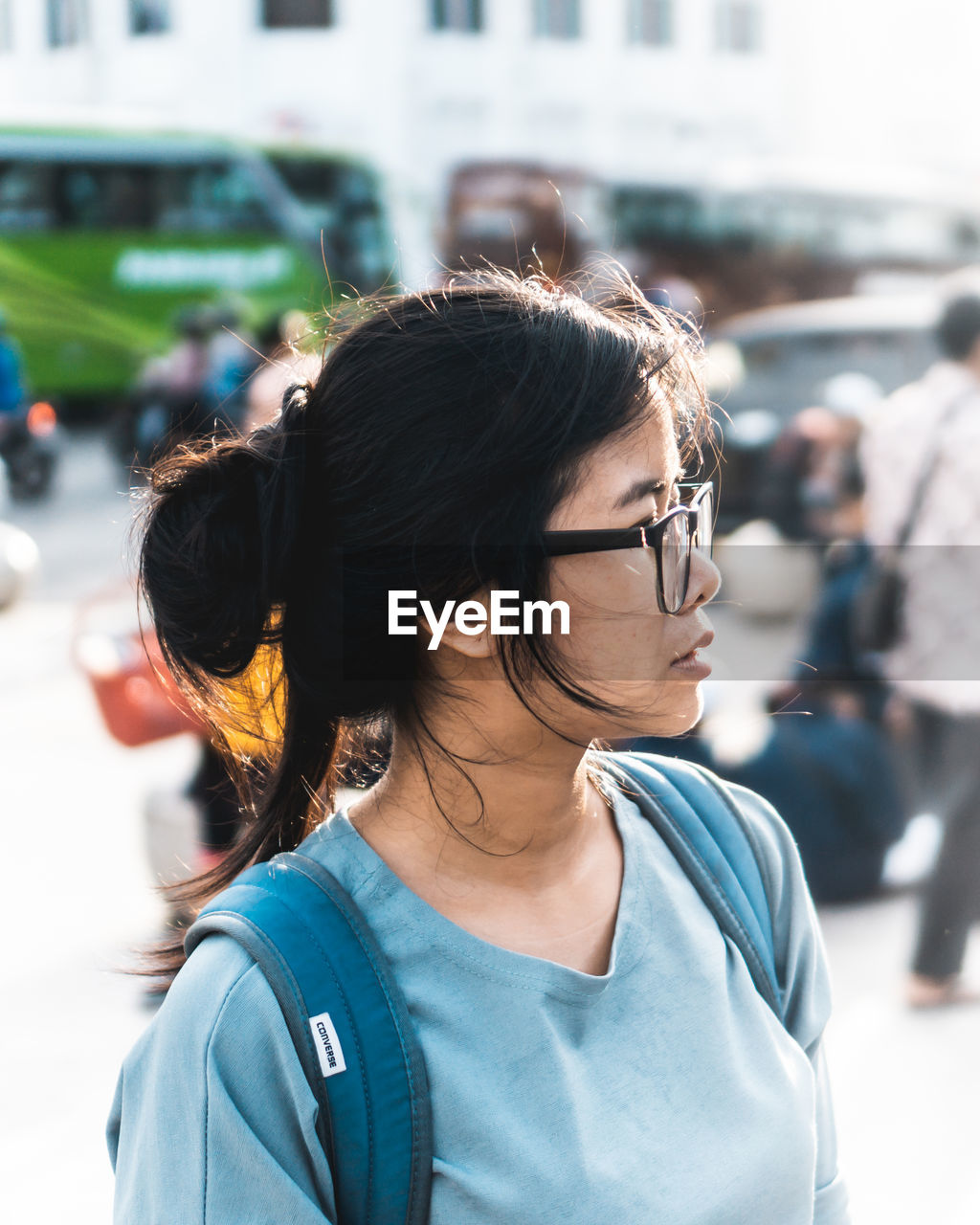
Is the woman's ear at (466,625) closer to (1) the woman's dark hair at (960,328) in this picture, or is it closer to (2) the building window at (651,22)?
(1) the woman's dark hair at (960,328)

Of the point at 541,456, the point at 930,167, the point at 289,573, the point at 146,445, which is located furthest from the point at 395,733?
the point at 930,167

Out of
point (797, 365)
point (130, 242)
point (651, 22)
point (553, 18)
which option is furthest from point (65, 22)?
point (651, 22)

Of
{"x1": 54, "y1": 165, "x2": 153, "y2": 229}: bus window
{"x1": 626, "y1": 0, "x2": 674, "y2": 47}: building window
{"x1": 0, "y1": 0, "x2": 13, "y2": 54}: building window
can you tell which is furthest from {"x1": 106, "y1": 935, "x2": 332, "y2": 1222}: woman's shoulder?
{"x1": 626, "y1": 0, "x2": 674, "y2": 47}: building window

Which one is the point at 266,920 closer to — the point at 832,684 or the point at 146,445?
the point at 832,684

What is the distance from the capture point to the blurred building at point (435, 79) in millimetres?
17250

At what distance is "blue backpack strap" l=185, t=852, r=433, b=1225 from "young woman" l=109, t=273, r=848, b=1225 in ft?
0.05

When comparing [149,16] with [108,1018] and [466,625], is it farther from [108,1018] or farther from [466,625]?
[466,625]

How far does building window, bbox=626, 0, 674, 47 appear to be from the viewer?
28.4 metres

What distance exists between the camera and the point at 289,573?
1203 mm

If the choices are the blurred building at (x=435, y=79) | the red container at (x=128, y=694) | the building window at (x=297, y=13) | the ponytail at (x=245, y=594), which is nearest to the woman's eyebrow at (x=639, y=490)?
the ponytail at (x=245, y=594)

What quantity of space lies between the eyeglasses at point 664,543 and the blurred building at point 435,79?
1331cm

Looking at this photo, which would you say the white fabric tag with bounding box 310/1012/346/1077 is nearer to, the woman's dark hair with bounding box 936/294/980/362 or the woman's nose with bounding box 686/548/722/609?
the woman's nose with bounding box 686/548/722/609

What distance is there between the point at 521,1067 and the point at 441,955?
11 centimetres

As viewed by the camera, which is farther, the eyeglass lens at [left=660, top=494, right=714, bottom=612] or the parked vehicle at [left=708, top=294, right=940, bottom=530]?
the parked vehicle at [left=708, top=294, right=940, bottom=530]
